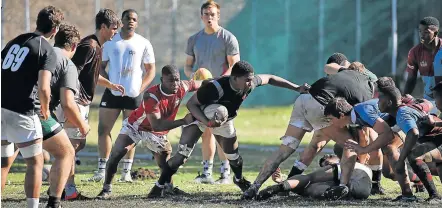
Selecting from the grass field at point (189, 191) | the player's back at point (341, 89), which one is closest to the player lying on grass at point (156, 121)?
the grass field at point (189, 191)

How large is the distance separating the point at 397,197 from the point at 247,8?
628 inches

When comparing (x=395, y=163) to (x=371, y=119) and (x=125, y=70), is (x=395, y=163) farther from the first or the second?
(x=125, y=70)

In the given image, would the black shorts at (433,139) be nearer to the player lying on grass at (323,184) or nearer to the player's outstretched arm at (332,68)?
the player lying on grass at (323,184)

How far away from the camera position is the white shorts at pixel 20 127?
32.9 feet

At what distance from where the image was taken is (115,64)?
47.4 ft

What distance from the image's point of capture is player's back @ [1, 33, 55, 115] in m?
10.0

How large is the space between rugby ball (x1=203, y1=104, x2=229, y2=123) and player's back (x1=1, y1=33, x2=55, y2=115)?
90.9 inches

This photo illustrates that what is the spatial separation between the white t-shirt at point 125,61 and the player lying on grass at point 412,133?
4192mm

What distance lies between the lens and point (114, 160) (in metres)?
12.2

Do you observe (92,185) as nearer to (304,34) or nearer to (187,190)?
(187,190)

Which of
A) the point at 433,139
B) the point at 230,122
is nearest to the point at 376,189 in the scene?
the point at 433,139

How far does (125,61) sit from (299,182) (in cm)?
378

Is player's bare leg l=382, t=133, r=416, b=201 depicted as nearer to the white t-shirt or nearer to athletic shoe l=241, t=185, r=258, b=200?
athletic shoe l=241, t=185, r=258, b=200

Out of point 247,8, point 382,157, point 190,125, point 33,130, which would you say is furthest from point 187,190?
point 247,8
